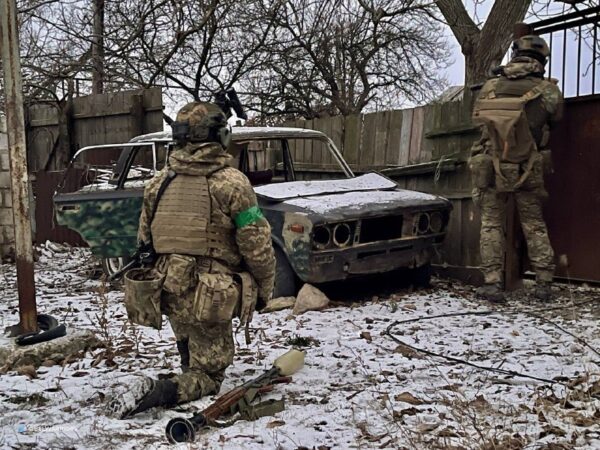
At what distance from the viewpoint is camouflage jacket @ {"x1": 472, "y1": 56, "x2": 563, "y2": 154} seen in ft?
19.1

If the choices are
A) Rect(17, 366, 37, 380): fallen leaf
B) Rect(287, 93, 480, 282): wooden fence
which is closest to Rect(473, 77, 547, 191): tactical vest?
Rect(287, 93, 480, 282): wooden fence

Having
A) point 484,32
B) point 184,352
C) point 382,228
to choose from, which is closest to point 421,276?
point 382,228

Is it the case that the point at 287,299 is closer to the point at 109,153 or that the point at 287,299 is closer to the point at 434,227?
the point at 434,227

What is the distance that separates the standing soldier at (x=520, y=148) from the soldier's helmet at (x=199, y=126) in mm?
2993

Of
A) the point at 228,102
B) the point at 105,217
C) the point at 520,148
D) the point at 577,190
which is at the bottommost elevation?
the point at 105,217

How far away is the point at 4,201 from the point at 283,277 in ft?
16.4

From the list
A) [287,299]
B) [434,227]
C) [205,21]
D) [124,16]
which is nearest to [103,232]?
[287,299]

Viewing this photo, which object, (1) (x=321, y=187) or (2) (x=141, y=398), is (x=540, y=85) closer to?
(1) (x=321, y=187)

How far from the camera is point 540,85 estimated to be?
5.85m

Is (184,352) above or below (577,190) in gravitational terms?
below

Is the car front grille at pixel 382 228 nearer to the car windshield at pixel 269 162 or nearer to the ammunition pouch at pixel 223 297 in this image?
the car windshield at pixel 269 162

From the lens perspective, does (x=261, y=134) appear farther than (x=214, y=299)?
Yes

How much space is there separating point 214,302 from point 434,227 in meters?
3.45

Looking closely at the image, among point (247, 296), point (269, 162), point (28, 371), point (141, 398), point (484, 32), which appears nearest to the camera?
point (141, 398)
